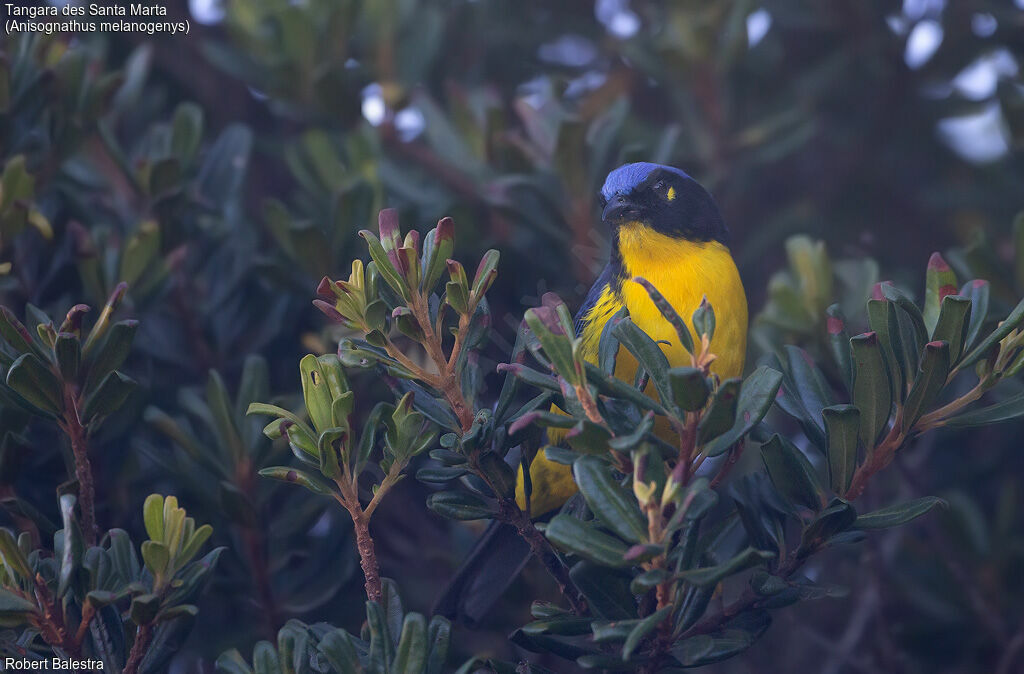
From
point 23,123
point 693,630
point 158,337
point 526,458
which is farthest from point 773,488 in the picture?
point 23,123

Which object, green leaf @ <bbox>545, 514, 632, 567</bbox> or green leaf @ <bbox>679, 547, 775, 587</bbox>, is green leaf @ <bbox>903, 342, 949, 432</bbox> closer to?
green leaf @ <bbox>679, 547, 775, 587</bbox>

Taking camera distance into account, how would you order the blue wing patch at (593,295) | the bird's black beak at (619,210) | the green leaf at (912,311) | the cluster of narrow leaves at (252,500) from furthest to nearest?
the blue wing patch at (593,295)
the bird's black beak at (619,210)
the cluster of narrow leaves at (252,500)
the green leaf at (912,311)

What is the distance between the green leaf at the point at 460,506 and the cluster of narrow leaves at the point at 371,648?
17 cm

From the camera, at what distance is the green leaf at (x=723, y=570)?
1.38 m

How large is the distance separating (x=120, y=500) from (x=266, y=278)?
692 millimetres

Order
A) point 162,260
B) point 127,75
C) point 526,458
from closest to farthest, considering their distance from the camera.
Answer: point 526,458
point 162,260
point 127,75

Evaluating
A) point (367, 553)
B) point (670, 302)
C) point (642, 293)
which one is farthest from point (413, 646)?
point (670, 302)

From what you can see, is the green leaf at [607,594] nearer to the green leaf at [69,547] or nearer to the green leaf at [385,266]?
the green leaf at [385,266]

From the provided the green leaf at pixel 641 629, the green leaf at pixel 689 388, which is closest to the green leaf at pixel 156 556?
the green leaf at pixel 641 629

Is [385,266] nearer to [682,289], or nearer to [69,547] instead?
[69,547]

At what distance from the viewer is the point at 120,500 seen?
91.4 inches

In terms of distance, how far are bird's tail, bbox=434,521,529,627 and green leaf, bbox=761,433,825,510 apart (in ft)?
2.93

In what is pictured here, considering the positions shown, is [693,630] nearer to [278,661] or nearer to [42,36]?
[278,661]

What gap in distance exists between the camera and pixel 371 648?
5.17 ft
